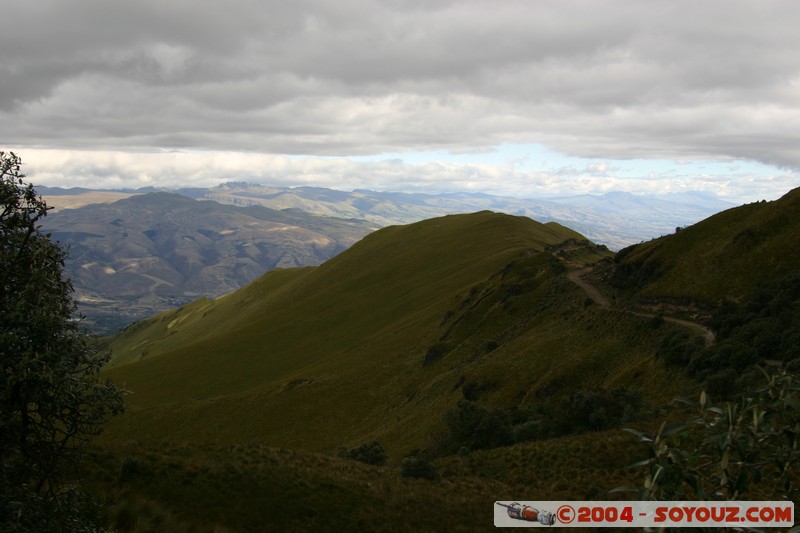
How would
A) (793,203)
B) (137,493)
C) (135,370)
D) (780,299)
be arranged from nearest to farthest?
(137,493), (780,299), (793,203), (135,370)

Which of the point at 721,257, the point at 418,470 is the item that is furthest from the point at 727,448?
the point at 721,257

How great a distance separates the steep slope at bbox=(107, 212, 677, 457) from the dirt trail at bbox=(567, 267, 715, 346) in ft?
4.27

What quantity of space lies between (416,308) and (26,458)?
9919cm

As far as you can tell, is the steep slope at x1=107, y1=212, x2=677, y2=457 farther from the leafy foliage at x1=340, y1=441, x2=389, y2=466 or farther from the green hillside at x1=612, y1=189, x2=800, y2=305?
the leafy foliage at x1=340, y1=441, x2=389, y2=466

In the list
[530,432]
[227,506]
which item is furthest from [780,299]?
[227,506]

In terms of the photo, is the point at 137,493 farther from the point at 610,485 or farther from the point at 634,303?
the point at 634,303

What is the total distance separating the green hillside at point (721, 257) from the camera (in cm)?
4866

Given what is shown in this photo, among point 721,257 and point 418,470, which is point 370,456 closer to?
point 418,470

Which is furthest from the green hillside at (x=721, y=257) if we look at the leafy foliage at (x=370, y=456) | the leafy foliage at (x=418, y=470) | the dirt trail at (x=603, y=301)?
the leafy foliage at (x=418, y=470)

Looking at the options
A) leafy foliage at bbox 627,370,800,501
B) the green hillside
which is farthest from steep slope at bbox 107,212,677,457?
leafy foliage at bbox 627,370,800,501

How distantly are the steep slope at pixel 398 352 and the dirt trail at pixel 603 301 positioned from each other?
1.30m

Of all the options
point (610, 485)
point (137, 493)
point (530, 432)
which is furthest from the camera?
point (530, 432)

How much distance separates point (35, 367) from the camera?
34.7 feet

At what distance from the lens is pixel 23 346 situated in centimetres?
1085
